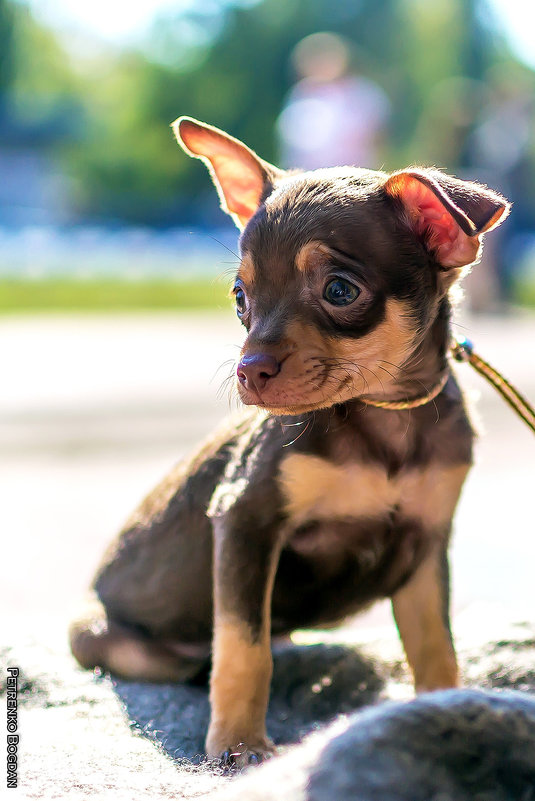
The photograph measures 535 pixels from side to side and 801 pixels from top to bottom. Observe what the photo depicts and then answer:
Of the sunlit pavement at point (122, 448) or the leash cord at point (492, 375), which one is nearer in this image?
the leash cord at point (492, 375)

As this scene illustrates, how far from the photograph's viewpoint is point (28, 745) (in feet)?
7.69

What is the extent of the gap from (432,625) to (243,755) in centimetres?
65

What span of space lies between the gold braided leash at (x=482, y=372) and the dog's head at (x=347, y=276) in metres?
0.05

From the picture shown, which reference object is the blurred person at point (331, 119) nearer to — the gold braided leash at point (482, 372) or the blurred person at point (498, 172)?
the blurred person at point (498, 172)

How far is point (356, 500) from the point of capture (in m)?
2.40

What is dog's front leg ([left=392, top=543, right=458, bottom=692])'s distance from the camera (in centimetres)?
265

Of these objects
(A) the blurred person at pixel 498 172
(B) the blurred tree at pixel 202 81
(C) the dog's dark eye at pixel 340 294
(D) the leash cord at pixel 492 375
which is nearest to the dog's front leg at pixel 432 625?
(D) the leash cord at pixel 492 375

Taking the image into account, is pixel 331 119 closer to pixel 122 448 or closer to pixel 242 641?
pixel 122 448

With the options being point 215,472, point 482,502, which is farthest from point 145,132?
point 215,472

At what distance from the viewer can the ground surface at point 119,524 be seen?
2383 mm

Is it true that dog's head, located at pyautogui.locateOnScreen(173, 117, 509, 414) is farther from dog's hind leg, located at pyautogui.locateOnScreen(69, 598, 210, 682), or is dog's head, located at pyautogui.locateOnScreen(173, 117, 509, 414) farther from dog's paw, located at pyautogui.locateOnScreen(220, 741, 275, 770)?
dog's hind leg, located at pyautogui.locateOnScreen(69, 598, 210, 682)

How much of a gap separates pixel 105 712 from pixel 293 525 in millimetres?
651

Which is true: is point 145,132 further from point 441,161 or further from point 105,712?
point 105,712

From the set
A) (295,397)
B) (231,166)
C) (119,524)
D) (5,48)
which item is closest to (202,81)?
(5,48)
